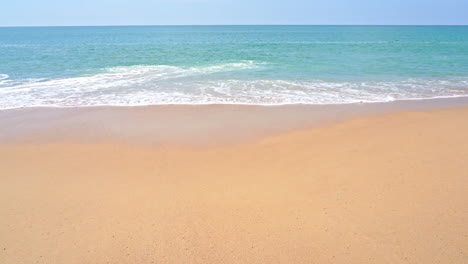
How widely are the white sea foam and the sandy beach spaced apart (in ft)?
9.79

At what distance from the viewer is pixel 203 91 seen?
1180cm

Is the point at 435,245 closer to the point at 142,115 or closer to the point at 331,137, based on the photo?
the point at 331,137

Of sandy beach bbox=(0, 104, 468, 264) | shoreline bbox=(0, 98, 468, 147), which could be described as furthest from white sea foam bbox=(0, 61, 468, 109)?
sandy beach bbox=(0, 104, 468, 264)

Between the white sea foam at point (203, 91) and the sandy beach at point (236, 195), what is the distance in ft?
9.79

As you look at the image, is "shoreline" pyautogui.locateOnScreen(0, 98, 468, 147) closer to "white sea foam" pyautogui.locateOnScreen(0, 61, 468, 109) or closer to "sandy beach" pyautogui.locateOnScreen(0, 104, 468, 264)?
"sandy beach" pyautogui.locateOnScreen(0, 104, 468, 264)

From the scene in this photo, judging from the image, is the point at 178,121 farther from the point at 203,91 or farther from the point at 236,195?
the point at 236,195

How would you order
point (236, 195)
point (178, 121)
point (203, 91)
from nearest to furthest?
1. point (236, 195)
2. point (178, 121)
3. point (203, 91)

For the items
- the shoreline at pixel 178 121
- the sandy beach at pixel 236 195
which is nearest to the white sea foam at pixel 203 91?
the shoreline at pixel 178 121

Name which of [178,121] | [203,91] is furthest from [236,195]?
[203,91]

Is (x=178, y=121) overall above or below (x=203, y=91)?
below

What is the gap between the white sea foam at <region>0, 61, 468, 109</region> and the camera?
10.3 metres

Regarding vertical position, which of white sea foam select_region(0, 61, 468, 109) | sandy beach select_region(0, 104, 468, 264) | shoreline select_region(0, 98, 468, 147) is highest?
white sea foam select_region(0, 61, 468, 109)

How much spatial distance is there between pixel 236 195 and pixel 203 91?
7.91 meters

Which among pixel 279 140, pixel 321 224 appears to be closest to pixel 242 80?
pixel 279 140
